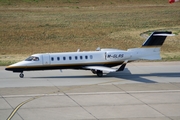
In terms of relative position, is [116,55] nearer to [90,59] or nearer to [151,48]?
[90,59]

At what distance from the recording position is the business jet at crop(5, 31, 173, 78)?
3659cm

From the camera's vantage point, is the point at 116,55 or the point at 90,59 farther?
the point at 116,55

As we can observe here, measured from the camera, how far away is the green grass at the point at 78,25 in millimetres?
53344

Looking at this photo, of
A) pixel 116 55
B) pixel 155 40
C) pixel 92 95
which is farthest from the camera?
pixel 155 40

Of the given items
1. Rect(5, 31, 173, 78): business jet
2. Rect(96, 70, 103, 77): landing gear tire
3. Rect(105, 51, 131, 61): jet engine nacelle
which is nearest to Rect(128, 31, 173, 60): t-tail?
Rect(5, 31, 173, 78): business jet

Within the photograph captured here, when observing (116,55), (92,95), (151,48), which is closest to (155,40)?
(151,48)

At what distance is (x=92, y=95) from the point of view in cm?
3144

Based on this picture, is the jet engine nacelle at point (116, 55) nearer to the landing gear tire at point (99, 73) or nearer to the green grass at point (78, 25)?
the landing gear tire at point (99, 73)

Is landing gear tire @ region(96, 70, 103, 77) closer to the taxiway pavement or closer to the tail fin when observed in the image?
the taxiway pavement

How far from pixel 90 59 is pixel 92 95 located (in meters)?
6.25

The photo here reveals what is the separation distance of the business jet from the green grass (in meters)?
8.36

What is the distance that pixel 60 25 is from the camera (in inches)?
2576

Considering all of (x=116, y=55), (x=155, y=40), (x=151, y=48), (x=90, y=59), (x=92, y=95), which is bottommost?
(x=92, y=95)

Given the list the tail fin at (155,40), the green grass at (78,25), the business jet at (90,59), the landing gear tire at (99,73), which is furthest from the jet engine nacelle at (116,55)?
the green grass at (78,25)
